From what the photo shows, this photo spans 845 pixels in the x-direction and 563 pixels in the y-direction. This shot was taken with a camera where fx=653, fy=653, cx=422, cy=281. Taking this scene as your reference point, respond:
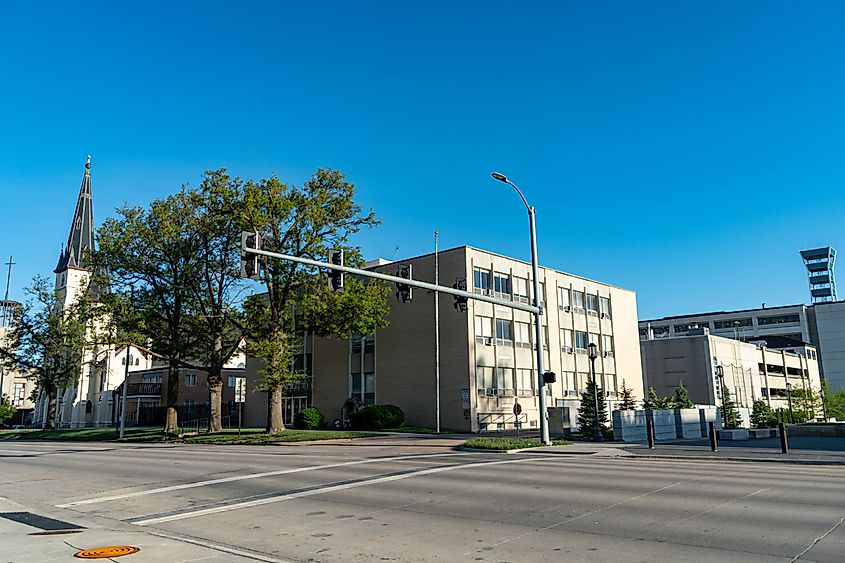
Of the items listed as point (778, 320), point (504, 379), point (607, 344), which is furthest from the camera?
point (778, 320)

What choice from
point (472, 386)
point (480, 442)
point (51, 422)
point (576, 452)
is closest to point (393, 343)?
point (472, 386)

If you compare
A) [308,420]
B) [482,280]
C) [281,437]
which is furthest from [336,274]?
[482,280]

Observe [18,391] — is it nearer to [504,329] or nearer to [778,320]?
[504,329]

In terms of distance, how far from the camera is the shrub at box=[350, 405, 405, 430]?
1666 inches

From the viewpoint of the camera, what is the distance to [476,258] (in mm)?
45844

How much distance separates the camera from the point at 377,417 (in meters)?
42.3

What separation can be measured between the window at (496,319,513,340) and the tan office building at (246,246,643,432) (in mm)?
72

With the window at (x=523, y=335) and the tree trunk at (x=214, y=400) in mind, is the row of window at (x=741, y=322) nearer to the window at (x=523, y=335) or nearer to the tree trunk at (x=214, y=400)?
the window at (x=523, y=335)

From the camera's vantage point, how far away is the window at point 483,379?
43.9 m

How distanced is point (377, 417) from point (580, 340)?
834 inches

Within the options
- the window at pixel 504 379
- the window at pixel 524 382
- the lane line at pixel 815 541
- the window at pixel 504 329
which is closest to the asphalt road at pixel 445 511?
the lane line at pixel 815 541

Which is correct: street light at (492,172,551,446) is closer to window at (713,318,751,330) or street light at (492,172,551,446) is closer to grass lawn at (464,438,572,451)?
grass lawn at (464,438,572,451)

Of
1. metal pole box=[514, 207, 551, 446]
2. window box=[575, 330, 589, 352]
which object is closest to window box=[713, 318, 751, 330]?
window box=[575, 330, 589, 352]

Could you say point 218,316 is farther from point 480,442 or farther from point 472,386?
point 480,442
